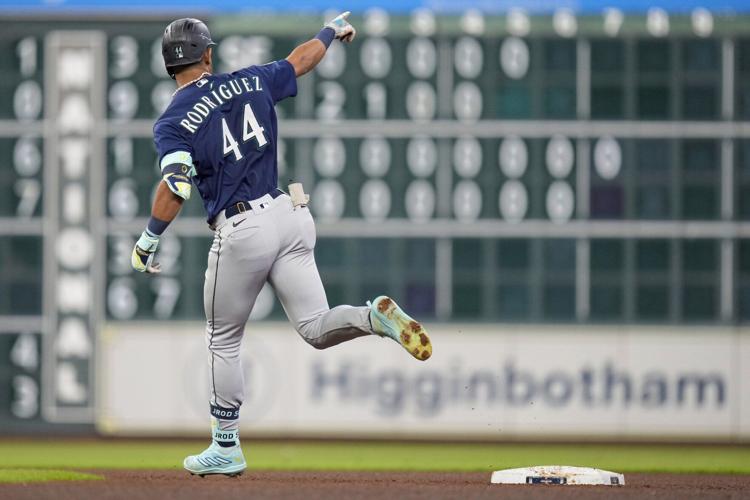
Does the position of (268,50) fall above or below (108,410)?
above

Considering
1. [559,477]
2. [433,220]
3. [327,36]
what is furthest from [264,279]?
[433,220]

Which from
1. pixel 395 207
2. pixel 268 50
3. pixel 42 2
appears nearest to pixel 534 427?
pixel 395 207

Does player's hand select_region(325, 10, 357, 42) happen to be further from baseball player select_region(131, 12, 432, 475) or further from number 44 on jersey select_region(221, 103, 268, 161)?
number 44 on jersey select_region(221, 103, 268, 161)

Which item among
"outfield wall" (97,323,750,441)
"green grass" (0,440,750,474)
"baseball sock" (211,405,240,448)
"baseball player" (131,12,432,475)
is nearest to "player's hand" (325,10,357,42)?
"baseball player" (131,12,432,475)

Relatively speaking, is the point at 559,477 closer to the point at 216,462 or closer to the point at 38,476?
the point at 216,462

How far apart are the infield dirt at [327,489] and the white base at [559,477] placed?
11 centimetres

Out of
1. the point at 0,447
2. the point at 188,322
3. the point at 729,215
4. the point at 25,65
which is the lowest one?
the point at 0,447

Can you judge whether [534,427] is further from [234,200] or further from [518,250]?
[234,200]

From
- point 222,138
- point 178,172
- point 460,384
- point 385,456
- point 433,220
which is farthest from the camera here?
point 460,384

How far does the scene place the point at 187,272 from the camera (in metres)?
13.3

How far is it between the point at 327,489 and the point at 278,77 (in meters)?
1.85

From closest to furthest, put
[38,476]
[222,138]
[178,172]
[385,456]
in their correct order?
[178,172], [222,138], [38,476], [385,456]

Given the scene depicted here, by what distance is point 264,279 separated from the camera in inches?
257

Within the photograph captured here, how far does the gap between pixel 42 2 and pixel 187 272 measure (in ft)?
9.37
